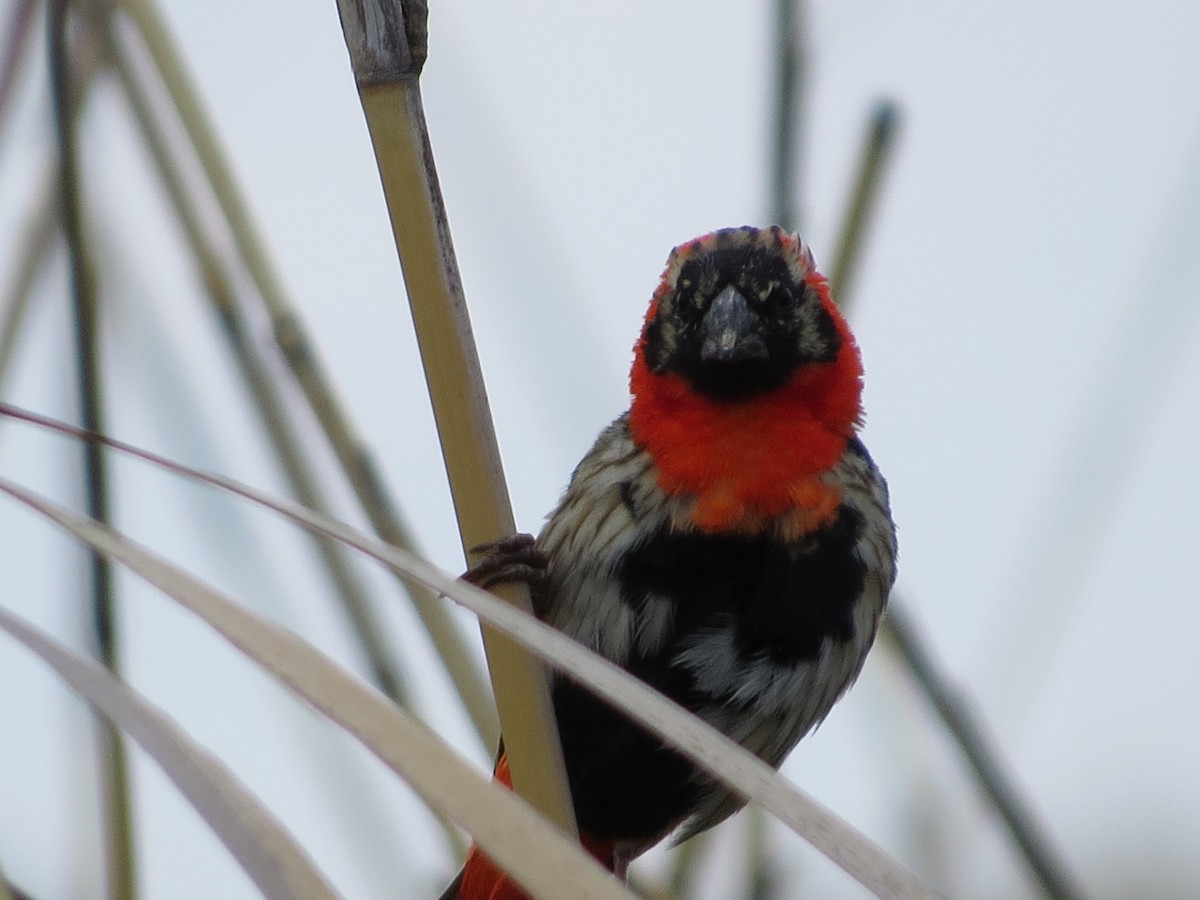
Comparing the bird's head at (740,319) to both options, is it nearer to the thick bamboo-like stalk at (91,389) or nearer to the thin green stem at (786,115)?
the thin green stem at (786,115)

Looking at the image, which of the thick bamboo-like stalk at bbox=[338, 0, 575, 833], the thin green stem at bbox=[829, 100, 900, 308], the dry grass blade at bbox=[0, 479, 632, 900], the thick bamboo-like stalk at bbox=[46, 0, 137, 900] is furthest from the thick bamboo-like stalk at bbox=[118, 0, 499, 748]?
the dry grass blade at bbox=[0, 479, 632, 900]

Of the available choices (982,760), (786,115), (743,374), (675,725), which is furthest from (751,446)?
(675,725)

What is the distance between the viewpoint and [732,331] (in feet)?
7.30

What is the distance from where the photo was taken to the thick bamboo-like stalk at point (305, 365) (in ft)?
5.80

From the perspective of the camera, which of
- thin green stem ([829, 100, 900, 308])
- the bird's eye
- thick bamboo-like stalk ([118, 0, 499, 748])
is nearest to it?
thick bamboo-like stalk ([118, 0, 499, 748])

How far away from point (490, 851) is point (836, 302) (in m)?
1.40

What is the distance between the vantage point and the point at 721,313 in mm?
2264

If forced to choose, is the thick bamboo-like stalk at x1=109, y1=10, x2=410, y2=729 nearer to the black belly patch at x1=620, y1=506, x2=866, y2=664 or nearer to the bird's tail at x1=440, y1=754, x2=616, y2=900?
the black belly patch at x1=620, y1=506, x2=866, y2=664

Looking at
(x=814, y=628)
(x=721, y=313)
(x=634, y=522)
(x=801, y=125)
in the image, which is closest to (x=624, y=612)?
(x=634, y=522)

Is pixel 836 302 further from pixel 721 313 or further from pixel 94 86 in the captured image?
pixel 94 86

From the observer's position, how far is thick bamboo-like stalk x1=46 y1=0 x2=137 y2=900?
1.53 m

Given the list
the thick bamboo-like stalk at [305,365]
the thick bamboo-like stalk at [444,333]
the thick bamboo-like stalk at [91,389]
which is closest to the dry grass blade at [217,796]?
the thick bamboo-like stalk at [444,333]

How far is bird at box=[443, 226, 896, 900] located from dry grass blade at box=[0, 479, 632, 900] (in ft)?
3.89

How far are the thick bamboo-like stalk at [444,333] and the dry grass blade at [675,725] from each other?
1.01 feet
